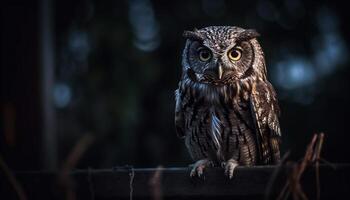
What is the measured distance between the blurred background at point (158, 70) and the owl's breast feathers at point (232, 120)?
3064 mm

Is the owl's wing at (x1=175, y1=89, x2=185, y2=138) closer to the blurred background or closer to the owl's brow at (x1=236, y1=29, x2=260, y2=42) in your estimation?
the owl's brow at (x1=236, y1=29, x2=260, y2=42)

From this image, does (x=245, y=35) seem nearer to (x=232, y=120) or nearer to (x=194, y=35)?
(x=194, y=35)

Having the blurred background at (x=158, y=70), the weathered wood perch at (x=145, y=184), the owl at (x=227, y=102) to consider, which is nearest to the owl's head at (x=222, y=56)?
the owl at (x=227, y=102)

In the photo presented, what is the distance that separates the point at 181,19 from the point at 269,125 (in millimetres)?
3973

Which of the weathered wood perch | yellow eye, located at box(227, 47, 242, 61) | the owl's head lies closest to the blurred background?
the owl's head

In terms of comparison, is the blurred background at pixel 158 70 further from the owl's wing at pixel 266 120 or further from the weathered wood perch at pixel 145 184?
the weathered wood perch at pixel 145 184

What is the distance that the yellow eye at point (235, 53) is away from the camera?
12.4 feet

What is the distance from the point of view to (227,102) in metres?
3.69

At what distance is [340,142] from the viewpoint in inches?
304

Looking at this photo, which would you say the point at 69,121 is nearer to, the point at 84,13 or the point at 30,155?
the point at 84,13

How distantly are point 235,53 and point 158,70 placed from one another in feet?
11.8

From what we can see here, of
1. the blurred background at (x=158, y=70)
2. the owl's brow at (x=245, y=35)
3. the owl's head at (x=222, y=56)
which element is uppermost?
the owl's brow at (x=245, y=35)

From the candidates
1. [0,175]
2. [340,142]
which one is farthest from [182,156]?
[0,175]

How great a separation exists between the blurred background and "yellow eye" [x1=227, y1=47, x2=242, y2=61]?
3.12 meters
